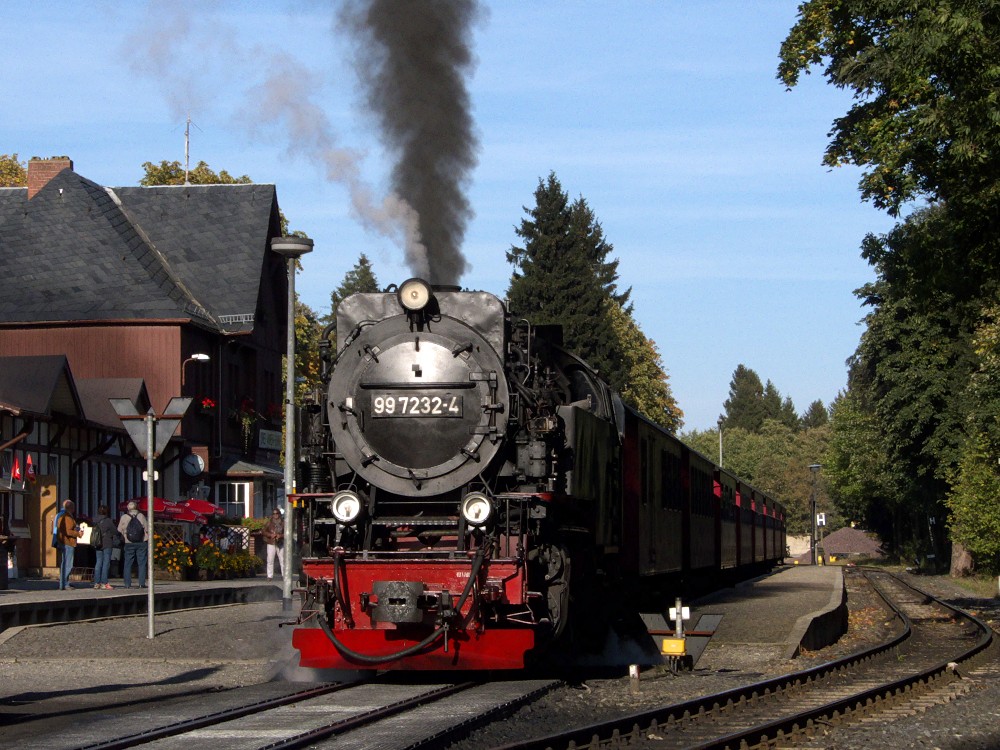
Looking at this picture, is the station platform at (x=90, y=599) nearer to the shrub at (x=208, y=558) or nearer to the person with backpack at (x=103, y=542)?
the person with backpack at (x=103, y=542)

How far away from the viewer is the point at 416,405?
486 inches

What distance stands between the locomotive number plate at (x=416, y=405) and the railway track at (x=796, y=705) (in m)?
3.23

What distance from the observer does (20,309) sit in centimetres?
3662

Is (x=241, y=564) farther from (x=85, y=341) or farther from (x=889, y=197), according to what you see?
(x=889, y=197)

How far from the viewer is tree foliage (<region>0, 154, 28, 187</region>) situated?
185 ft

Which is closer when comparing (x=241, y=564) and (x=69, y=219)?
(x=241, y=564)

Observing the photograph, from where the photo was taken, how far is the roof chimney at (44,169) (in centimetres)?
4116

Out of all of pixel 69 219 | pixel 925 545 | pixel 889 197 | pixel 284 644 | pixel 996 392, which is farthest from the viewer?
pixel 925 545

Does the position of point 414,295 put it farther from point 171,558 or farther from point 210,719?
point 171,558

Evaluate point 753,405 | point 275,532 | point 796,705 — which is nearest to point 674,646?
point 796,705

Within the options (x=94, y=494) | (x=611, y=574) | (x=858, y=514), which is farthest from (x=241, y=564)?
(x=858, y=514)

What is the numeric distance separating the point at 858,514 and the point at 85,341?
5451 centimetres

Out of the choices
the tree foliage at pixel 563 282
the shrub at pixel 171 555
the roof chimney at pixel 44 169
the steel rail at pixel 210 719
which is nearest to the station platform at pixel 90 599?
the shrub at pixel 171 555

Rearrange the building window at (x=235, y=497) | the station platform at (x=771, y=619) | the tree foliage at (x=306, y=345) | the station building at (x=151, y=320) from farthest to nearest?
1. the tree foliage at (x=306, y=345)
2. the building window at (x=235, y=497)
3. the station building at (x=151, y=320)
4. the station platform at (x=771, y=619)
